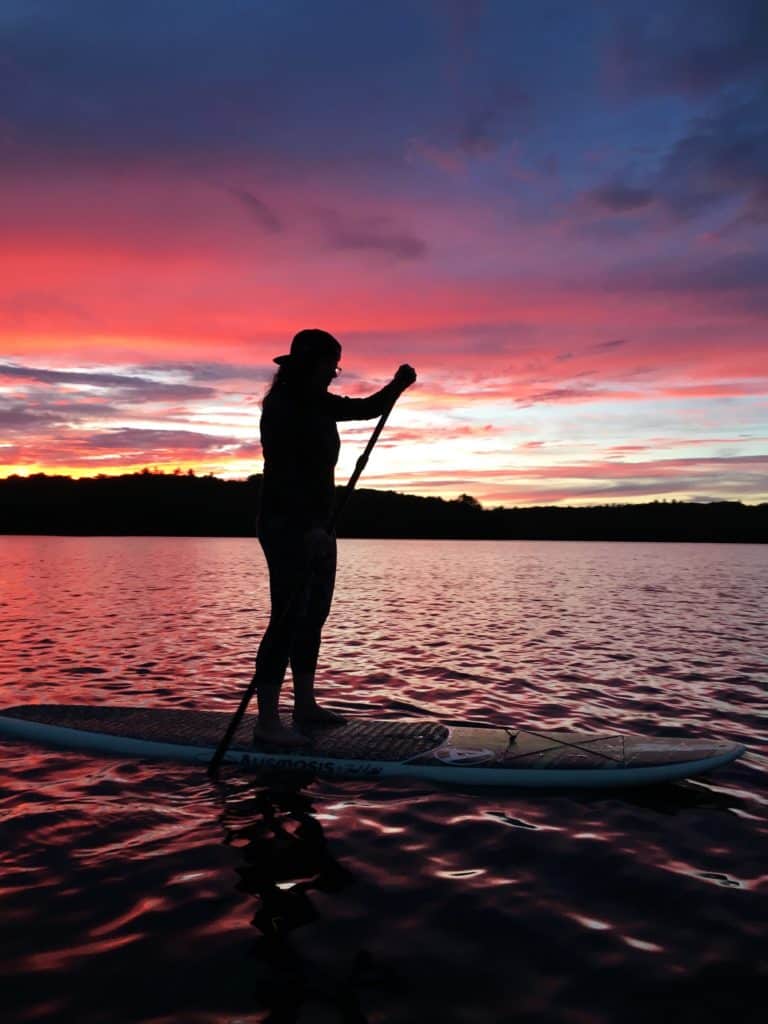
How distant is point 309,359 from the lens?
6.42 m

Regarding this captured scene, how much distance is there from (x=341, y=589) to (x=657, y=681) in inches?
900

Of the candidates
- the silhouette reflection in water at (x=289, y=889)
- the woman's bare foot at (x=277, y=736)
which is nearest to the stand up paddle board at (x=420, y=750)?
the woman's bare foot at (x=277, y=736)

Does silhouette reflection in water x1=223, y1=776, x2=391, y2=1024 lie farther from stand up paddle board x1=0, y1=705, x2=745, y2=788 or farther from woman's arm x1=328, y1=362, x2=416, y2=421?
woman's arm x1=328, y1=362, x2=416, y2=421

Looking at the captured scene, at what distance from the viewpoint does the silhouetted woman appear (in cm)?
647

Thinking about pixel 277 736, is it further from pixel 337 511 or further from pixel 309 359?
pixel 309 359

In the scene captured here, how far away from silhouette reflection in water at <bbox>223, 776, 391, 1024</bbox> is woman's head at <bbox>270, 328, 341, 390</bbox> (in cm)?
340

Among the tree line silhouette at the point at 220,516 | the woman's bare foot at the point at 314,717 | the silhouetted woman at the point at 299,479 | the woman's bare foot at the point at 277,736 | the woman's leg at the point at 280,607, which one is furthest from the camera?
the tree line silhouette at the point at 220,516

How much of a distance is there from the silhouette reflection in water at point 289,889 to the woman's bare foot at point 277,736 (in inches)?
12.9

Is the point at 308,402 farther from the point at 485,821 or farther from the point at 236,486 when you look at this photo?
the point at 236,486

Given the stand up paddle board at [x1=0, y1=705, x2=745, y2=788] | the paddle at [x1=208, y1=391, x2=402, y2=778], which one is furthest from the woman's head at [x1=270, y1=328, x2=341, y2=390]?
the stand up paddle board at [x1=0, y1=705, x2=745, y2=788]

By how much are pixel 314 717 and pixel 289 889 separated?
2.82m

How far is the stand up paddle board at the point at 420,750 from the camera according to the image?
6297mm

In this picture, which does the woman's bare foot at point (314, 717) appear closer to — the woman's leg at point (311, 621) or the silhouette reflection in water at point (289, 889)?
the woman's leg at point (311, 621)

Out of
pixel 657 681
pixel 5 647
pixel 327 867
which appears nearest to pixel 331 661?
pixel 657 681
